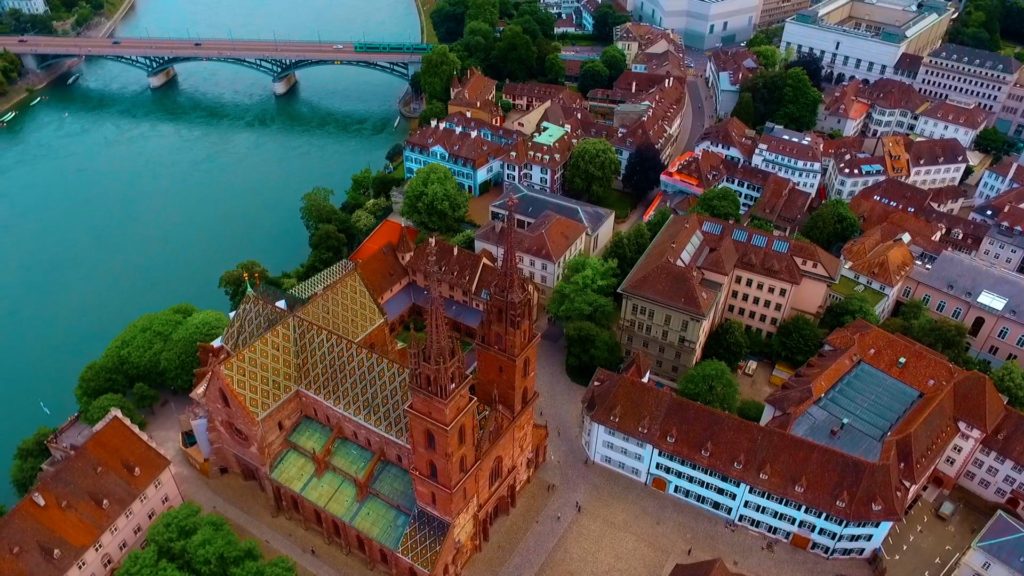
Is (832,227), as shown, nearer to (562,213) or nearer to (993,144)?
(562,213)

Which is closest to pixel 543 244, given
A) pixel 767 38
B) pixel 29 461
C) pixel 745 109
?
pixel 29 461

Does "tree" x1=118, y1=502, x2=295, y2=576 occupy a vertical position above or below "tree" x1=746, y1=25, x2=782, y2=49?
below

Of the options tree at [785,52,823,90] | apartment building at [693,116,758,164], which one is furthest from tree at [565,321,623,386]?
tree at [785,52,823,90]

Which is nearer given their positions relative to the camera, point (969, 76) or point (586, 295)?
point (586, 295)

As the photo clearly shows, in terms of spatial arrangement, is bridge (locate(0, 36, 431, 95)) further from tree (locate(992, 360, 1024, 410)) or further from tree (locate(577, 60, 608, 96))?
tree (locate(992, 360, 1024, 410))

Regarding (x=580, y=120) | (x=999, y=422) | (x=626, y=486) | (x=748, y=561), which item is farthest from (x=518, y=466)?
(x=580, y=120)

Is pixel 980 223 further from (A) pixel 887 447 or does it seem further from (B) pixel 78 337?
(B) pixel 78 337

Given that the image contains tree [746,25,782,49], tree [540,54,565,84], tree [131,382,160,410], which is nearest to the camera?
tree [131,382,160,410]
